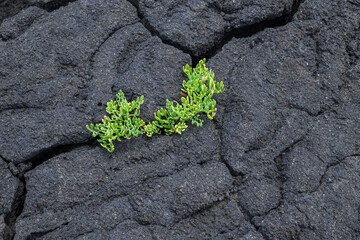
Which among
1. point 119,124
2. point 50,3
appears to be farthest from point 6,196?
point 50,3

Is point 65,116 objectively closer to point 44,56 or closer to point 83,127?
point 83,127

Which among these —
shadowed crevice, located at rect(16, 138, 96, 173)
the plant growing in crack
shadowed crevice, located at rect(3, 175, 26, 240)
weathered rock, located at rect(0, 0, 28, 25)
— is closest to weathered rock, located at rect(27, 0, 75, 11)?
weathered rock, located at rect(0, 0, 28, 25)

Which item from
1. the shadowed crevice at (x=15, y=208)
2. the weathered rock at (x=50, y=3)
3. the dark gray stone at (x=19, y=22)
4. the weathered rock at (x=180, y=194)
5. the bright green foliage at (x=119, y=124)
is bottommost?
the shadowed crevice at (x=15, y=208)

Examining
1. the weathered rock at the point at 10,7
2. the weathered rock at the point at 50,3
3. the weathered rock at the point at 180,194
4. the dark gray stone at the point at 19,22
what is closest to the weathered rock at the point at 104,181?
the weathered rock at the point at 180,194

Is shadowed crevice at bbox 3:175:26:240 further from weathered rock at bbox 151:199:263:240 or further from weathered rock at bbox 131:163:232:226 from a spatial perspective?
weathered rock at bbox 151:199:263:240

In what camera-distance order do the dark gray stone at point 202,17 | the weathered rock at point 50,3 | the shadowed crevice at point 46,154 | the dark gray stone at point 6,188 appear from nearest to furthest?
the dark gray stone at point 6,188 → the shadowed crevice at point 46,154 → the dark gray stone at point 202,17 → the weathered rock at point 50,3

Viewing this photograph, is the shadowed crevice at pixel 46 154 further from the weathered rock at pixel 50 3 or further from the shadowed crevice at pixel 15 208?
the weathered rock at pixel 50 3
